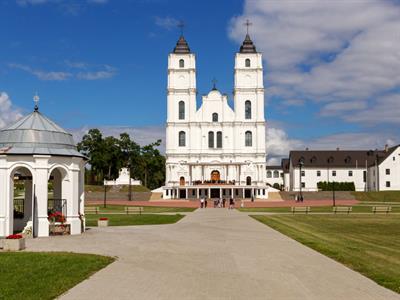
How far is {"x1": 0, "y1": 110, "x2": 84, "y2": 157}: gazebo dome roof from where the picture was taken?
76.3 ft

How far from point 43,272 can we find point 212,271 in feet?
14.0

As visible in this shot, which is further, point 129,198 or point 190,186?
point 190,186

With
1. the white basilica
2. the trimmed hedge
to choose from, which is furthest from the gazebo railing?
the trimmed hedge

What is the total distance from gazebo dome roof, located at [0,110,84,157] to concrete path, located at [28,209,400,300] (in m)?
4.23

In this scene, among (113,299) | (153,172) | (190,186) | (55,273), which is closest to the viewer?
(113,299)

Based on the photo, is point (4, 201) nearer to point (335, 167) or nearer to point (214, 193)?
point (214, 193)

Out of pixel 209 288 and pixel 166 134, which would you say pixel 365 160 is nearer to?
pixel 166 134

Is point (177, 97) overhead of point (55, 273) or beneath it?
overhead

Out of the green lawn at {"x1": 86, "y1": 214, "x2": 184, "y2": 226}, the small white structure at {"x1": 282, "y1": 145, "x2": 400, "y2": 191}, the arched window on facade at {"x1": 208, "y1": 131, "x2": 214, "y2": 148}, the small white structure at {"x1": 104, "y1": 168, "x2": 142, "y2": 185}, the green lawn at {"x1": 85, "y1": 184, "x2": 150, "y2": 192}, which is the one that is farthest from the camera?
the small white structure at {"x1": 282, "y1": 145, "x2": 400, "y2": 191}

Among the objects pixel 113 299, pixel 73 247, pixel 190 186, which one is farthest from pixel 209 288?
pixel 190 186

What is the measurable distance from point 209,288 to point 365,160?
101 meters

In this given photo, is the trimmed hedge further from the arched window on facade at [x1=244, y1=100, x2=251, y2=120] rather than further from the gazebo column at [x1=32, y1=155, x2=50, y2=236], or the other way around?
the gazebo column at [x1=32, y1=155, x2=50, y2=236]

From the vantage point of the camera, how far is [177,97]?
89.8 metres

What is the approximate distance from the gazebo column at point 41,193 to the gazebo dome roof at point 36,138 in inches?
17.5
